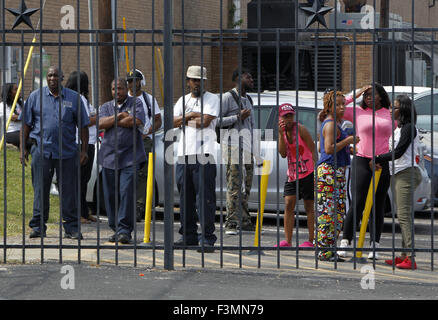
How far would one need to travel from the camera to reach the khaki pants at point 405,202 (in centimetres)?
847

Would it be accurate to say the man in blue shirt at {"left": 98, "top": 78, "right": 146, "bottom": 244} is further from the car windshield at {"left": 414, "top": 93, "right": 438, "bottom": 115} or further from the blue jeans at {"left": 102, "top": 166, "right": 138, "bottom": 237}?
the car windshield at {"left": 414, "top": 93, "right": 438, "bottom": 115}

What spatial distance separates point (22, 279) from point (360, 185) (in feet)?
11.0

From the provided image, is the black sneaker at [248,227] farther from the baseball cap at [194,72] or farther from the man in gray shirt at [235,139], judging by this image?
the baseball cap at [194,72]

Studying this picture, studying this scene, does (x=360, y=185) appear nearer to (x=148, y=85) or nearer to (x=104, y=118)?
(x=104, y=118)

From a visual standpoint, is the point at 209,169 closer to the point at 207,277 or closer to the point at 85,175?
the point at 207,277

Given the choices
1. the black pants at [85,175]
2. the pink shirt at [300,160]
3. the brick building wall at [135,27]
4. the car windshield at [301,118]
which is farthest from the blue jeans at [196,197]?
the brick building wall at [135,27]

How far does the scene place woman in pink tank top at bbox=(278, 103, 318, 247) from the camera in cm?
922

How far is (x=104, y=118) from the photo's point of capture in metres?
9.36

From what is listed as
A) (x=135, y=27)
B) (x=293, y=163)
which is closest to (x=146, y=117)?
(x=293, y=163)

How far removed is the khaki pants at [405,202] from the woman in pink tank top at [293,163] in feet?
3.56

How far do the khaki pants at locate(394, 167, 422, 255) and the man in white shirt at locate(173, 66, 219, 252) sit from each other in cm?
179

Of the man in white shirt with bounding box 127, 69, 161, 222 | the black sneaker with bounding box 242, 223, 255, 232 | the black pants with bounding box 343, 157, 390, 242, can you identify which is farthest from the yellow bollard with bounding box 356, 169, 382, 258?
the man in white shirt with bounding box 127, 69, 161, 222
